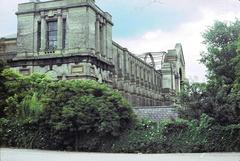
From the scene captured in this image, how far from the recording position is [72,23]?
43.2 metres

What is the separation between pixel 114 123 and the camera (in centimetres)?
2725

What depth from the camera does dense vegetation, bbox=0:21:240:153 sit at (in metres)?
26.9

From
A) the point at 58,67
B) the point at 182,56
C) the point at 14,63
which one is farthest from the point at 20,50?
the point at 182,56

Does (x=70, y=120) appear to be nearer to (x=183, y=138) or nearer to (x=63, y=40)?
(x=183, y=138)

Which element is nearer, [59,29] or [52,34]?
[59,29]

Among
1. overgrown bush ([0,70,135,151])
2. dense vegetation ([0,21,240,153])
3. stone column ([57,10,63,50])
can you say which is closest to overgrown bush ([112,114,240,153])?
dense vegetation ([0,21,240,153])

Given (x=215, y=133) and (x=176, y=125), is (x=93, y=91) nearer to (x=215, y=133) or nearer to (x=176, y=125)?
(x=176, y=125)

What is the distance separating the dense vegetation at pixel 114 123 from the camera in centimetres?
2689

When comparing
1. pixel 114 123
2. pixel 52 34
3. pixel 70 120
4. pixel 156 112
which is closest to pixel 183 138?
pixel 114 123

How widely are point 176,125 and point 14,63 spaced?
23.2 meters

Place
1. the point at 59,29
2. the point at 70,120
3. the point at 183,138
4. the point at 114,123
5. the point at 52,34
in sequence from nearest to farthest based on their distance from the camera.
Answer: the point at 183,138
the point at 114,123
the point at 70,120
the point at 59,29
the point at 52,34

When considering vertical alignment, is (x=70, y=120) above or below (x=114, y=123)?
above

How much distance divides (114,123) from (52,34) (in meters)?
20.6

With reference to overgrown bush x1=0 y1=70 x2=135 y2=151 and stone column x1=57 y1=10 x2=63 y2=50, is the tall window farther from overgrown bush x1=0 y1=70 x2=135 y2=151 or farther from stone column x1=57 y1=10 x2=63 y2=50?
overgrown bush x1=0 y1=70 x2=135 y2=151
